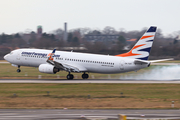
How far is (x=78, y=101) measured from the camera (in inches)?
1167

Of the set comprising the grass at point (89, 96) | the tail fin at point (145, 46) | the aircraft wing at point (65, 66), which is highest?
the tail fin at point (145, 46)

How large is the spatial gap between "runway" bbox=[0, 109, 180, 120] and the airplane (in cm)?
2207

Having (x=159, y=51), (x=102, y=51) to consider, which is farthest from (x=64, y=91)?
(x=159, y=51)

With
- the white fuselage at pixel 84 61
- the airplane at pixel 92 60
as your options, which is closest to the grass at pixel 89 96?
the airplane at pixel 92 60

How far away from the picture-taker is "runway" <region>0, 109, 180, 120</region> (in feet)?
68.5

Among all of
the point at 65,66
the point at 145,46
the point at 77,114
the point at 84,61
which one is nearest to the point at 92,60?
the point at 84,61

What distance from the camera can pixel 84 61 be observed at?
48812 millimetres

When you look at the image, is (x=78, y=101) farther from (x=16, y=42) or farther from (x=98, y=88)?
(x=16, y=42)

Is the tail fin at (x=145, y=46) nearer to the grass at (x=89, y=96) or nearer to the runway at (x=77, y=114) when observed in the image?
the grass at (x=89, y=96)

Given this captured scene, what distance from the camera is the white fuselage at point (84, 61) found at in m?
46.4

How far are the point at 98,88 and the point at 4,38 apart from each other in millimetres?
131424

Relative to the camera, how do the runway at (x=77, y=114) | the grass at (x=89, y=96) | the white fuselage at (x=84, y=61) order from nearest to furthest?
the runway at (x=77, y=114)
the grass at (x=89, y=96)
the white fuselage at (x=84, y=61)

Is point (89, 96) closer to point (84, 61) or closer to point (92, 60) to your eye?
point (92, 60)

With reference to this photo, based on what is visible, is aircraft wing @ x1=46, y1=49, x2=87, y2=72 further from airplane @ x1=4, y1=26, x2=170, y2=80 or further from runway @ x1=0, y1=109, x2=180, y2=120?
runway @ x1=0, y1=109, x2=180, y2=120
